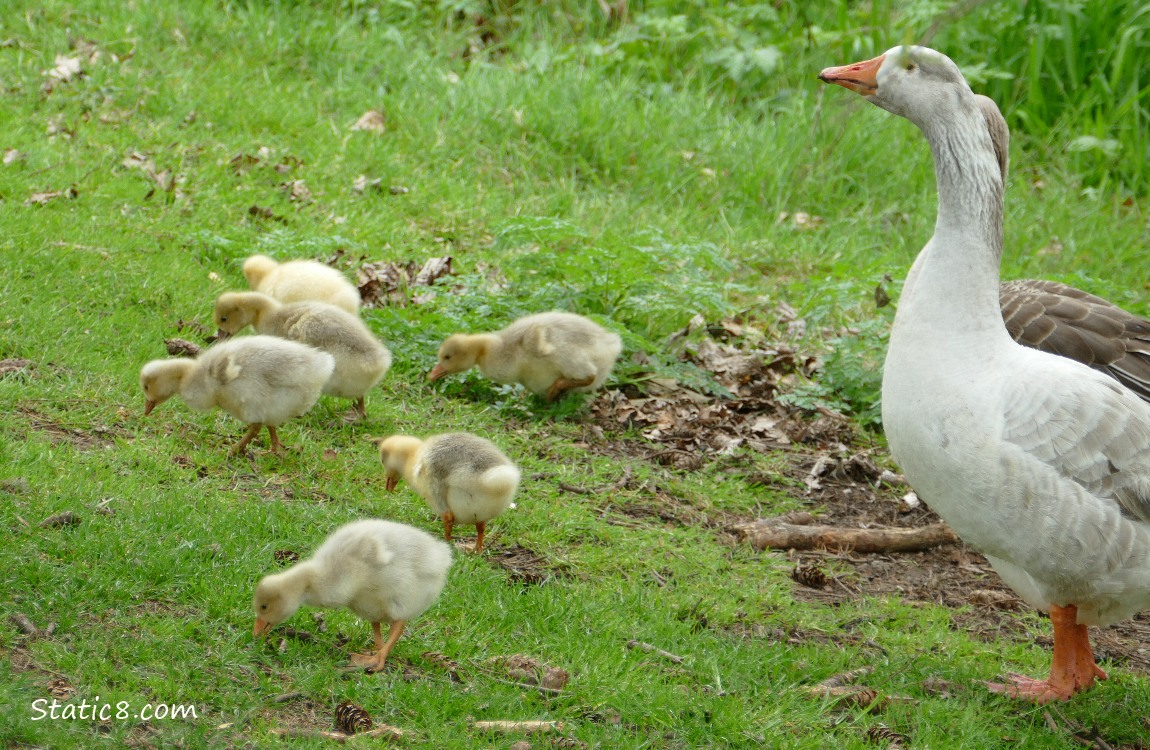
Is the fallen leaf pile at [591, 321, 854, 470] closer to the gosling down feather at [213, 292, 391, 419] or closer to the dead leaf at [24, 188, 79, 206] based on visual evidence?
the gosling down feather at [213, 292, 391, 419]

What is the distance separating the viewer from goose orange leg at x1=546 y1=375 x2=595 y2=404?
703cm

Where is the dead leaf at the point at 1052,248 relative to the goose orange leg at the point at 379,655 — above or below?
below

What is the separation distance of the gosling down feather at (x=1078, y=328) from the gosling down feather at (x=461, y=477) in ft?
7.84

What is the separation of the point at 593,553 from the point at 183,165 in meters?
5.41

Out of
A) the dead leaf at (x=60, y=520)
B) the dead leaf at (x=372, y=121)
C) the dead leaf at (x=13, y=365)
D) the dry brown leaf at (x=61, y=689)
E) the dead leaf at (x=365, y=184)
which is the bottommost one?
the dead leaf at (x=365, y=184)

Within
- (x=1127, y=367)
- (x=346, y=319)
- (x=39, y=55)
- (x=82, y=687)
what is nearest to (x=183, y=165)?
(x=39, y=55)

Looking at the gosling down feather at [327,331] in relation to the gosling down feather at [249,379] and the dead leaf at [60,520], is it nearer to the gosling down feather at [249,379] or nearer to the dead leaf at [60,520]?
the gosling down feather at [249,379]

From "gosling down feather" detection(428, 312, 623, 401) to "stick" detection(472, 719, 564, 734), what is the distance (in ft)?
9.69

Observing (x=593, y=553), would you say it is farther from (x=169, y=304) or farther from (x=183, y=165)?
(x=183, y=165)

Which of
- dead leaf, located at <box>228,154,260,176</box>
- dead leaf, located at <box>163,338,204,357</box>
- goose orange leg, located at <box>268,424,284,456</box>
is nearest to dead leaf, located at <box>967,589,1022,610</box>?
goose orange leg, located at <box>268,424,284,456</box>

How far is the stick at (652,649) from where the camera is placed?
4.71 metres

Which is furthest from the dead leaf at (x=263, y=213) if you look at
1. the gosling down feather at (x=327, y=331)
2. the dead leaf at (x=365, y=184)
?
the gosling down feather at (x=327, y=331)

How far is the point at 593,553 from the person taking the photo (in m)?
5.59

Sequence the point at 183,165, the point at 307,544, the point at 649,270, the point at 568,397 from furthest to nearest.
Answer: the point at 183,165 < the point at 649,270 < the point at 568,397 < the point at 307,544
